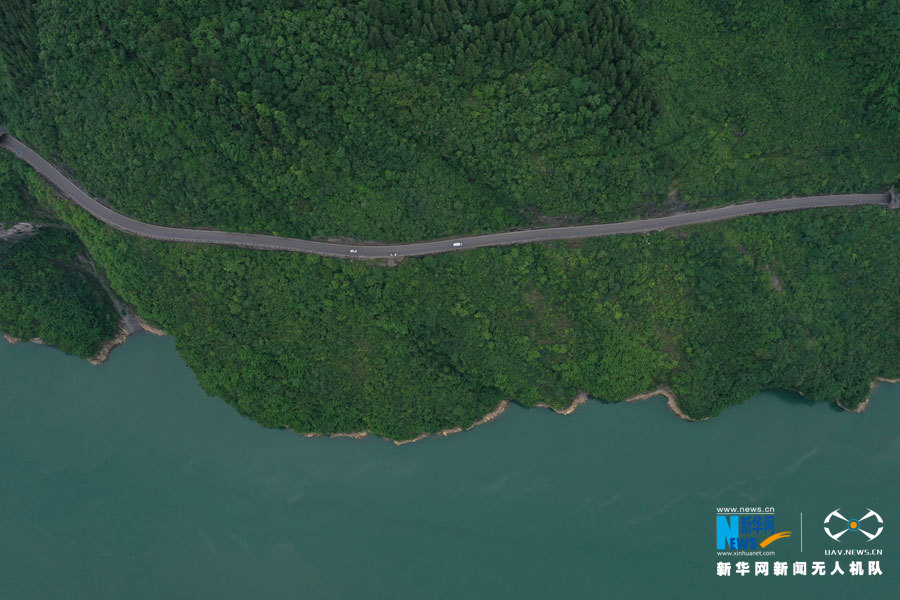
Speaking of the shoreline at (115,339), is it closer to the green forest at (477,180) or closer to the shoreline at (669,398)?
the green forest at (477,180)

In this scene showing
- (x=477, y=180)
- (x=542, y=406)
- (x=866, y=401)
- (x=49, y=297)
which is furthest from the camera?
(x=49, y=297)

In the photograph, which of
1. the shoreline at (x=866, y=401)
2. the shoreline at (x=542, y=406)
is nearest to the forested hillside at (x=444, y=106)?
the shoreline at (x=542, y=406)

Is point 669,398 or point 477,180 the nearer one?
point 477,180

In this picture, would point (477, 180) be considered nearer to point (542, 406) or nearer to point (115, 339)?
point (542, 406)

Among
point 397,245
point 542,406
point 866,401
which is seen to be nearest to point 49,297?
point 397,245

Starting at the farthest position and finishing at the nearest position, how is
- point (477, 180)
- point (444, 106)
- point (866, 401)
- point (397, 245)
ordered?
point (866, 401)
point (397, 245)
point (477, 180)
point (444, 106)

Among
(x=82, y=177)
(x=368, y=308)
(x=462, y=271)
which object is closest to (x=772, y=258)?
(x=462, y=271)

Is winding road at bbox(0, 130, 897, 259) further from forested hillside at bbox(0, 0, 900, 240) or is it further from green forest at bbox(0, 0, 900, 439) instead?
forested hillside at bbox(0, 0, 900, 240)

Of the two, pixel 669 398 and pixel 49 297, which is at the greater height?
pixel 49 297
